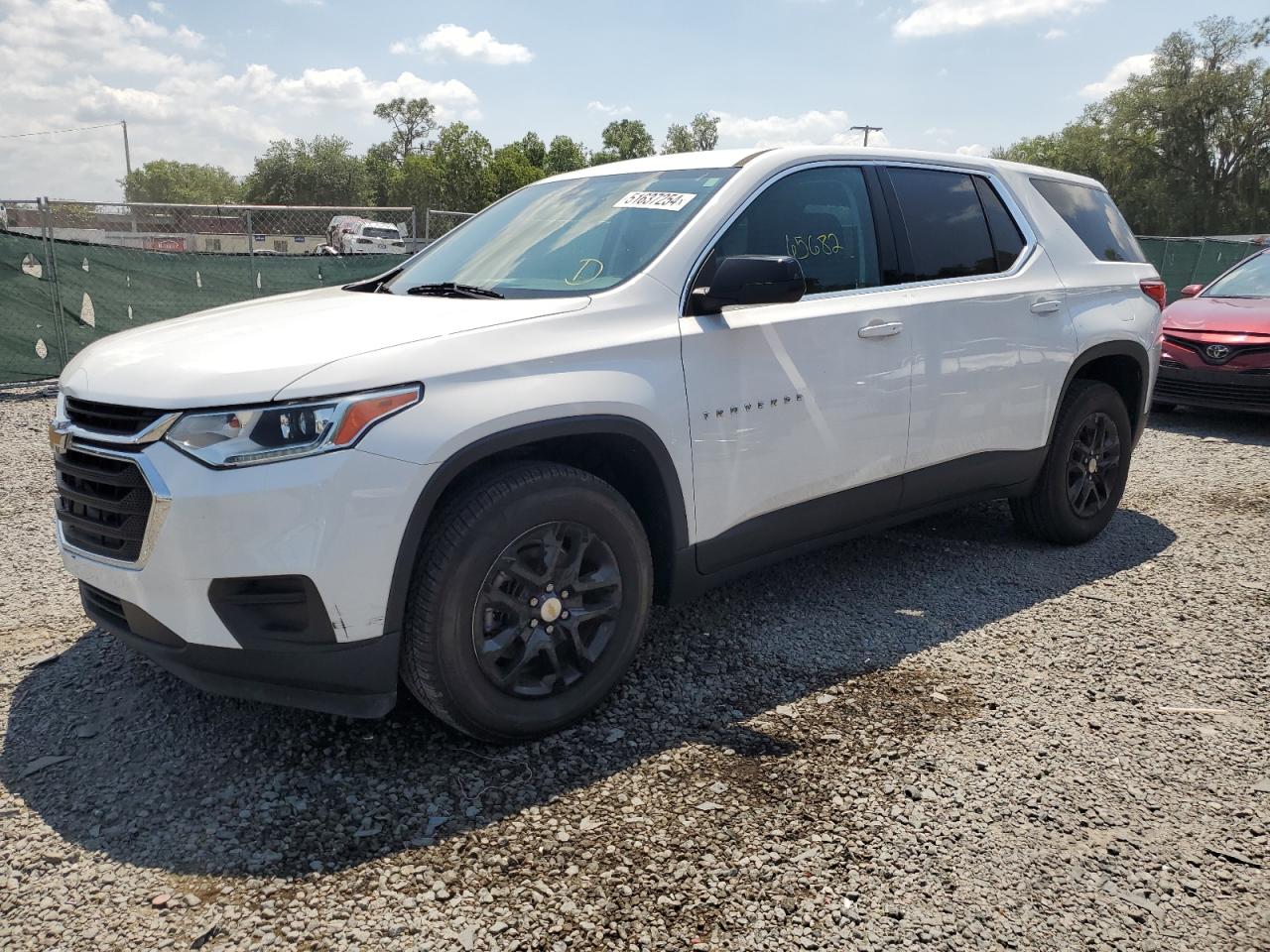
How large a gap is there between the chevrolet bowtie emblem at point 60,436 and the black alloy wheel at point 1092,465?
4254 mm

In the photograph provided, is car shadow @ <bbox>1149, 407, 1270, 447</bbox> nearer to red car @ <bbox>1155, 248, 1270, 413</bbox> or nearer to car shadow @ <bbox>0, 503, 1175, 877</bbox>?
red car @ <bbox>1155, 248, 1270, 413</bbox>

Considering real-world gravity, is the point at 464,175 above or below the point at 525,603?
above

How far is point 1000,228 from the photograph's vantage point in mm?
4379

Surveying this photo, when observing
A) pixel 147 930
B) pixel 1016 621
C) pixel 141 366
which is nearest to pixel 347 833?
pixel 147 930

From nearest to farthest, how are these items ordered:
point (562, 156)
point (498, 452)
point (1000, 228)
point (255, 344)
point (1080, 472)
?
point (255, 344) < point (498, 452) < point (1000, 228) < point (1080, 472) < point (562, 156)

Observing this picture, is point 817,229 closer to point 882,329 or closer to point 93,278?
point 882,329

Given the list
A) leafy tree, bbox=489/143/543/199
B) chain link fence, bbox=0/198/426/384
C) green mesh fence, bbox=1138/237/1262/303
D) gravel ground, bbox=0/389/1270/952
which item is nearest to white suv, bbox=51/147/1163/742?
gravel ground, bbox=0/389/1270/952

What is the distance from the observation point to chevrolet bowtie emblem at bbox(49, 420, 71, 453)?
9.12ft

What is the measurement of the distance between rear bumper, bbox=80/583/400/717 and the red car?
8072 millimetres

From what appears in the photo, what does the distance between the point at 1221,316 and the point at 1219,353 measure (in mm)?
519

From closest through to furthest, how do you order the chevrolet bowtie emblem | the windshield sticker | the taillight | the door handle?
the chevrolet bowtie emblem → the windshield sticker → the door handle → the taillight

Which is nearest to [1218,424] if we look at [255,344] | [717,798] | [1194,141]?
[717,798]

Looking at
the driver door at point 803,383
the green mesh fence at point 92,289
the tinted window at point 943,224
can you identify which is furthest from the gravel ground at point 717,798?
the green mesh fence at point 92,289

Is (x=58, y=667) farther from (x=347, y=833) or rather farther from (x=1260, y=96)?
(x=1260, y=96)
